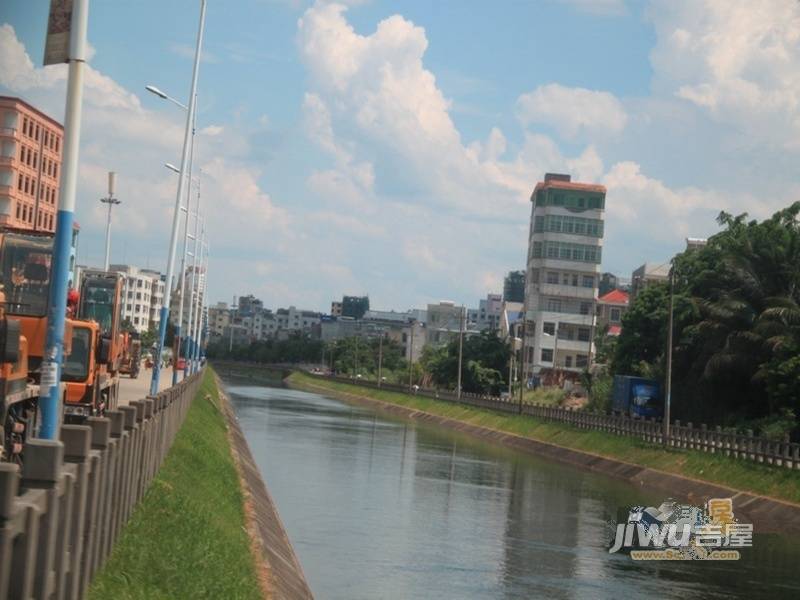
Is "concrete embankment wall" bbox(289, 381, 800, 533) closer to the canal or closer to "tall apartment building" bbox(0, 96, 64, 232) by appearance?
the canal

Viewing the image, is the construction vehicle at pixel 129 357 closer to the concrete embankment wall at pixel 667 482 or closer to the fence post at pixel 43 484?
the concrete embankment wall at pixel 667 482

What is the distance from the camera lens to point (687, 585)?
23281 mm

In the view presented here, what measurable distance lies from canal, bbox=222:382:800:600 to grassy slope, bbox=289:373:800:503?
2.07 m

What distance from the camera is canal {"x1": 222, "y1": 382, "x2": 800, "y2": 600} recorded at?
2241 centimetres

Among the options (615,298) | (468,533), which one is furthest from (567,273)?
(468,533)

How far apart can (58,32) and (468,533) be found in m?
19.1

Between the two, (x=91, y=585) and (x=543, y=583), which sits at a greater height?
(x=91, y=585)

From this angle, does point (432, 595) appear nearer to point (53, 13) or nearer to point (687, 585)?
point (687, 585)

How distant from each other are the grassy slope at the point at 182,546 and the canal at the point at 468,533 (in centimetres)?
267

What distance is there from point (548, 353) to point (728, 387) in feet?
168

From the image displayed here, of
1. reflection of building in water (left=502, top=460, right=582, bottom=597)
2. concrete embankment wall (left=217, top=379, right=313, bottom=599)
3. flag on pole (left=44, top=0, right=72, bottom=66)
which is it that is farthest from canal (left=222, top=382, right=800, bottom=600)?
flag on pole (left=44, top=0, right=72, bottom=66)

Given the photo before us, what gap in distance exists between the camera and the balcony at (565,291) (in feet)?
356

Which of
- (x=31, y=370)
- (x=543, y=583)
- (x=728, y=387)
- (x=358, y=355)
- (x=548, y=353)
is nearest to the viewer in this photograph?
(x=31, y=370)

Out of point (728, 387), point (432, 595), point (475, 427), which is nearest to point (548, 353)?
point (475, 427)
